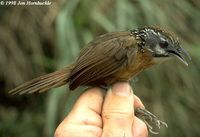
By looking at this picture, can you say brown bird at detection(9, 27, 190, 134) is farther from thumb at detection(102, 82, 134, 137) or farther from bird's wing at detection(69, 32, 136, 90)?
thumb at detection(102, 82, 134, 137)

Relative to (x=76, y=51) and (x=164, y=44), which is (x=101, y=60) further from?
(x=76, y=51)

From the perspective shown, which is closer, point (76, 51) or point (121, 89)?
point (121, 89)

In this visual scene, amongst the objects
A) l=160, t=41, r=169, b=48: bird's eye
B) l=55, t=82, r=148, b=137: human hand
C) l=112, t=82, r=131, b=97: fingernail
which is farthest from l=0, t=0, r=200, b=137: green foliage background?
l=55, t=82, r=148, b=137: human hand

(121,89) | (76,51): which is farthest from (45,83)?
(76,51)

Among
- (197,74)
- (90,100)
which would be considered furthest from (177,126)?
(90,100)

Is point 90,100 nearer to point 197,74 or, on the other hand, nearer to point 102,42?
point 102,42

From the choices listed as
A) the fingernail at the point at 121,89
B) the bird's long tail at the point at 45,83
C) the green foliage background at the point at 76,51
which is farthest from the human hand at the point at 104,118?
the green foliage background at the point at 76,51

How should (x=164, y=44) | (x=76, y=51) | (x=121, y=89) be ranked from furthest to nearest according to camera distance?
(x=76, y=51) < (x=164, y=44) < (x=121, y=89)
